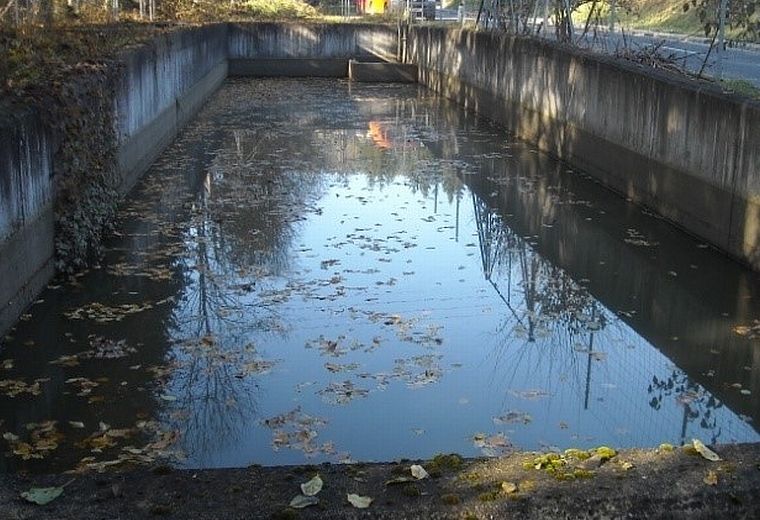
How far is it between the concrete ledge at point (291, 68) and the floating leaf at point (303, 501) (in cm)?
3110

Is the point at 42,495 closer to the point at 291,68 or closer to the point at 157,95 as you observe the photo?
the point at 157,95

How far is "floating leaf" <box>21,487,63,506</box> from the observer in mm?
3986

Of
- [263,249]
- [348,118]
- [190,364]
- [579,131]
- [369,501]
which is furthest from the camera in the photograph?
[348,118]

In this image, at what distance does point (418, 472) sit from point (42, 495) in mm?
1470

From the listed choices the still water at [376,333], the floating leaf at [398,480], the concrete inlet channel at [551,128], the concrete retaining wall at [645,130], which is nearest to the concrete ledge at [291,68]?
the concrete inlet channel at [551,128]

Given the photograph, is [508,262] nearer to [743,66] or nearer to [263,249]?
[263,249]

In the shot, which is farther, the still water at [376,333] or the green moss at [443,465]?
the still water at [376,333]

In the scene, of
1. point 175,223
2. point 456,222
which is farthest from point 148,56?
point 456,222

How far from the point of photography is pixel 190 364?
25.1ft

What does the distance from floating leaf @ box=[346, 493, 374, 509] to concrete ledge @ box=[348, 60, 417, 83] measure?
28.9 m

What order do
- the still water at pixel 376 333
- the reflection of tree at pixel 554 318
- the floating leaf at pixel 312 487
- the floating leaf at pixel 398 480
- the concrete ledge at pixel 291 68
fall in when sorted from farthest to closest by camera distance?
the concrete ledge at pixel 291 68, the reflection of tree at pixel 554 318, the still water at pixel 376 333, the floating leaf at pixel 398 480, the floating leaf at pixel 312 487

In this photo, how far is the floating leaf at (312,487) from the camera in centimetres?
407

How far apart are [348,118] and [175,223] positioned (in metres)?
11.1

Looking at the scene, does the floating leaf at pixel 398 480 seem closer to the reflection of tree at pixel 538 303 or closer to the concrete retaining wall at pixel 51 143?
the reflection of tree at pixel 538 303
